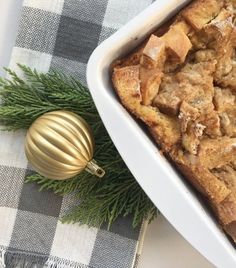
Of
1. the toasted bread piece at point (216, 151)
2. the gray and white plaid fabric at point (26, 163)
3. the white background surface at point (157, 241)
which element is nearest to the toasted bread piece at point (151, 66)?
the toasted bread piece at point (216, 151)

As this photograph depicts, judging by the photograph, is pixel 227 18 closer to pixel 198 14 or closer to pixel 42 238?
pixel 198 14

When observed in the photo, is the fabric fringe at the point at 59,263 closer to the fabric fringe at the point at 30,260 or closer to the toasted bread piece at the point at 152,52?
the fabric fringe at the point at 30,260

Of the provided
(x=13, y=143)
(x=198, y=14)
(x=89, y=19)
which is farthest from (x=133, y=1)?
(x=13, y=143)

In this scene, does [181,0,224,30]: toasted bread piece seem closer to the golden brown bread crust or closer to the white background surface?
the golden brown bread crust

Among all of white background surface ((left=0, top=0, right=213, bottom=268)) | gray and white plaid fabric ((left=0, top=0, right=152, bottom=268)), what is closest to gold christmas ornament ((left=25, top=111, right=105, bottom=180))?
gray and white plaid fabric ((left=0, top=0, right=152, bottom=268))

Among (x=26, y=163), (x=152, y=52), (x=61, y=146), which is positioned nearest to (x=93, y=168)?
(x=61, y=146)

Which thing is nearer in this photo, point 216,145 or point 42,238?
point 216,145

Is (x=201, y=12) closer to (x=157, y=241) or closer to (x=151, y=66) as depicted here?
(x=151, y=66)
